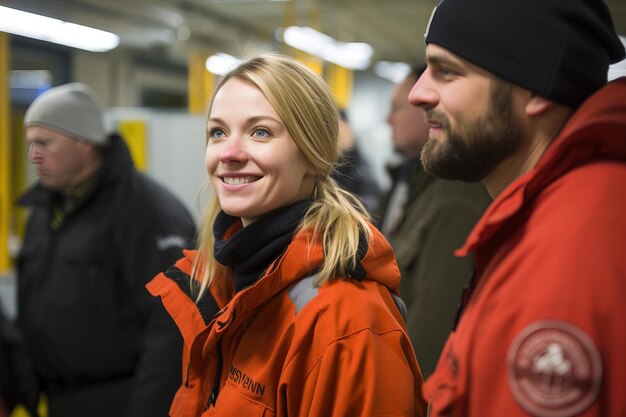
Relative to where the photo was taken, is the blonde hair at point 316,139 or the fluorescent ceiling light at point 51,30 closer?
the blonde hair at point 316,139

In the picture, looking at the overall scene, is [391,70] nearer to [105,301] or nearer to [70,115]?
[70,115]

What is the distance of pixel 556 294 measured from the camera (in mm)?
845

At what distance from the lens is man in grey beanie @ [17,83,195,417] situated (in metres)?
2.40

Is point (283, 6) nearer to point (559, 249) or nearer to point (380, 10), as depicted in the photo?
point (380, 10)

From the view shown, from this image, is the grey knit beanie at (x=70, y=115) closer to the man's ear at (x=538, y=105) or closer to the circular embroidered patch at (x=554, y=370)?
the man's ear at (x=538, y=105)

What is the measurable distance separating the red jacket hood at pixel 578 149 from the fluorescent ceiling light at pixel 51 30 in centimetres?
489

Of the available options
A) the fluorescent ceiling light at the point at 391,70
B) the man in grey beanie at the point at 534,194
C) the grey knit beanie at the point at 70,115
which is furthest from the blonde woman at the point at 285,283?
the fluorescent ceiling light at the point at 391,70

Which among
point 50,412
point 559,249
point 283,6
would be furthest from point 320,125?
point 283,6

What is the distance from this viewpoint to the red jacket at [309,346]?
124 cm

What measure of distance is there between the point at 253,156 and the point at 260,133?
61 millimetres

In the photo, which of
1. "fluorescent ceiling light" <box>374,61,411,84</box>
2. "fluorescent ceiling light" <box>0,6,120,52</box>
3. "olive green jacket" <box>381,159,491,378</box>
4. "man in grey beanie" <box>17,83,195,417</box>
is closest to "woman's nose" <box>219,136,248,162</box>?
"olive green jacket" <box>381,159,491,378</box>

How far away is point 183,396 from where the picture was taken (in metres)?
1.56

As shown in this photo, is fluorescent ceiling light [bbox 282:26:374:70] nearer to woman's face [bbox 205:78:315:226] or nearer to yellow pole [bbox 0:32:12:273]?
yellow pole [bbox 0:32:12:273]

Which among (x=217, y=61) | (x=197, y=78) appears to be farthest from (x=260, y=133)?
(x=217, y=61)
